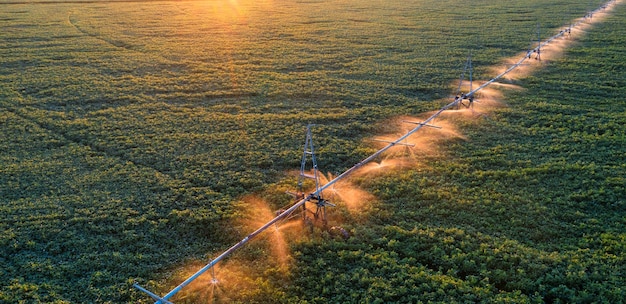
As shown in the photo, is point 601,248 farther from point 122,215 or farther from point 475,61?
point 475,61

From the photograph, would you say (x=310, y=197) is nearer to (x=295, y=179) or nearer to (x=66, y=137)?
(x=295, y=179)

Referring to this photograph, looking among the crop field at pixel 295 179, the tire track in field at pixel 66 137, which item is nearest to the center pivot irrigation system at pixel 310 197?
the crop field at pixel 295 179

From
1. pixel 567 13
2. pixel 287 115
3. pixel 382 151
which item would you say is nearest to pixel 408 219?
pixel 382 151

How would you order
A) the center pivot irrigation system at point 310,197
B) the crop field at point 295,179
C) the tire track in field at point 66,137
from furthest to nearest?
the tire track in field at point 66,137, the crop field at point 295,179, the center pivot irrigation system at point 310,197

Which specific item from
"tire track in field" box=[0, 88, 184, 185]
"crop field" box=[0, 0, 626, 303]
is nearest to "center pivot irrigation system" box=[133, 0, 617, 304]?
"crop field" box=[0, 0, 626, 303]

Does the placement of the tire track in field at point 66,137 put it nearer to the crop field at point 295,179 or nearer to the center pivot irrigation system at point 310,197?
the crop field at point 295,179

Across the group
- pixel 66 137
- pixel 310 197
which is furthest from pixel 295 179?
pixel 66 137

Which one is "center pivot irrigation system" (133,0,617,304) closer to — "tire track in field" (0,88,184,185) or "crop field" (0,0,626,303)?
"crop field" (0,0,626,303)

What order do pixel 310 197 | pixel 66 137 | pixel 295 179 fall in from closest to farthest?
pixel 310 197
pixel 295 179
pixel 66 137

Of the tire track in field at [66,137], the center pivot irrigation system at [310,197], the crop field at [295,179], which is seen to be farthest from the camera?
the tire track in field at [66,137]
